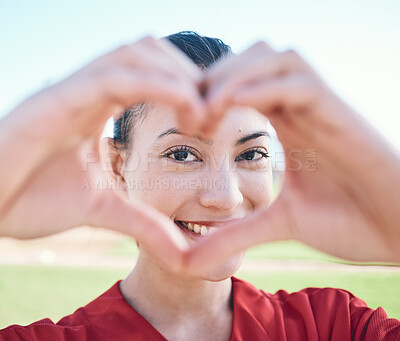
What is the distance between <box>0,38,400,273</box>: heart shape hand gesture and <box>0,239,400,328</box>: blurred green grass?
12.5ft

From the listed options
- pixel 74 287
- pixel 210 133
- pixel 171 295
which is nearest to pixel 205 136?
pixel 210 133

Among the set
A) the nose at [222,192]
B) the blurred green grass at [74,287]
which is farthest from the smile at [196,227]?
the blurred green grass at [74,287]

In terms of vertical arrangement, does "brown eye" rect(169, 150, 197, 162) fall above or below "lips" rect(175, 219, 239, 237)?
above

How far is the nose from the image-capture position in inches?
53.2

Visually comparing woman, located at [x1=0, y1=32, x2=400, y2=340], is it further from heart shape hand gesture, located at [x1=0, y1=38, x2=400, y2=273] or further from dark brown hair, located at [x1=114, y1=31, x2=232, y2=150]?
dark brown hair, located at [x1=114, y1=31, x2=232, y2=150]

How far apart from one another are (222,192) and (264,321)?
1.73ft

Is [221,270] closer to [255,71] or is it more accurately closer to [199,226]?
[199,226]

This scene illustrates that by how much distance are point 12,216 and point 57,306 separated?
5.46 m

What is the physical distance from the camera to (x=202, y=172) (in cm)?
140

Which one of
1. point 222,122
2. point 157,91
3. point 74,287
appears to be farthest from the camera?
point 74,287

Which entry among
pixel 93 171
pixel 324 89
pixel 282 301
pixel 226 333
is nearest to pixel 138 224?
pixel 93 171

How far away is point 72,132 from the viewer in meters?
0.88

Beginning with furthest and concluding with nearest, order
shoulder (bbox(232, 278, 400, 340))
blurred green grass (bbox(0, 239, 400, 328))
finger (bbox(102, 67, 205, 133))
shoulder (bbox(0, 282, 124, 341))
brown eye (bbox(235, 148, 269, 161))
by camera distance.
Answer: blurred green grass (bbox(0, 239, 400, 328))
brown eye (bbox(235, 148, 269, 161))
shoulder (bbox(232, 278, 400, 340))
shoulder (bbox(0, 282, 124, 341))
finger (bbox(102, 67, 205, 133))

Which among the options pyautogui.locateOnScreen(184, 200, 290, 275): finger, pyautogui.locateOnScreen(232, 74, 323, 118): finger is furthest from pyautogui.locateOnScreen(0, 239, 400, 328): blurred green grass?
pyautogui.locateOnScreen(232, 74, 323, 118): finger
